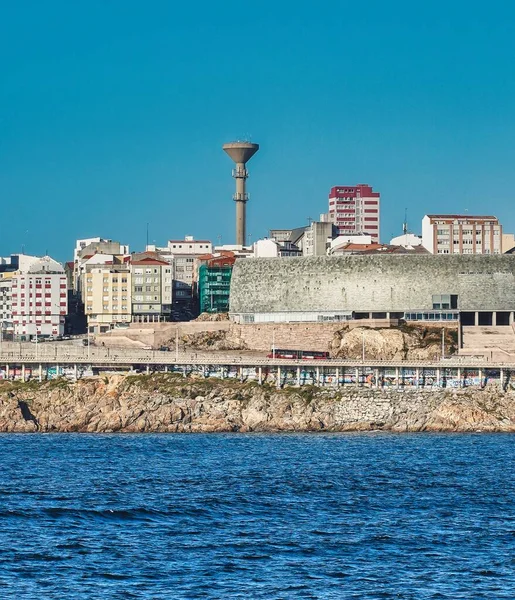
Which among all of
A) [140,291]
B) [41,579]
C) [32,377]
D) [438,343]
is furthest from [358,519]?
[140,291]

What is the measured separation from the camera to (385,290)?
157750 mm

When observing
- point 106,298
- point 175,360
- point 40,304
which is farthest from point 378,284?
point 40,304

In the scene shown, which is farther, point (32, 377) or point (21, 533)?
point (32, 377)

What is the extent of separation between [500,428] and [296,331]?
4322cm

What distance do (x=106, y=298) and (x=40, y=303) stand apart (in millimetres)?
7888

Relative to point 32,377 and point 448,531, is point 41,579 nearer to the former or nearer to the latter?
point 448,531

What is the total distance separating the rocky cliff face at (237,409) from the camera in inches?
4471

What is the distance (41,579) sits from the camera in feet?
166

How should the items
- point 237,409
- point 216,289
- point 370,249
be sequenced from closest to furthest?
point 237,409 < point 216,289 < point 370,249

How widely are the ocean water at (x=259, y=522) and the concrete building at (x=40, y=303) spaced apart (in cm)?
8569

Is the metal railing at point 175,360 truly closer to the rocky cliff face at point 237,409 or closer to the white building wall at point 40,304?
the rocky cliff face at point 237,409

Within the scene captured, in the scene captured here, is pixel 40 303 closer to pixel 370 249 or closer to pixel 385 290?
pixel 370 249

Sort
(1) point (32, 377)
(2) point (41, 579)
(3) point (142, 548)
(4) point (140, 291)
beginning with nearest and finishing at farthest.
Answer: (2) point (41, 579)
(3) point (142, 548)
(1) point (32, 377)
(4) point (140, 291)

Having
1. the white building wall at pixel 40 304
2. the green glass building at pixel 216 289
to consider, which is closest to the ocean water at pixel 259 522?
the green glass building at pixel 216 289
